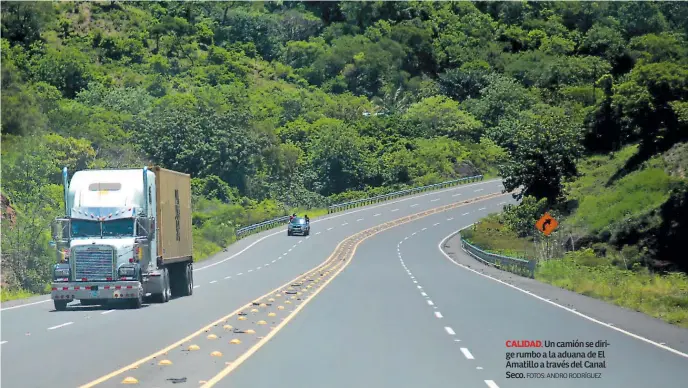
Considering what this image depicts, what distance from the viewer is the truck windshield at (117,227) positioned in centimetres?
3019

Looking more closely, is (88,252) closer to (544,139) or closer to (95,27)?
(544,139)

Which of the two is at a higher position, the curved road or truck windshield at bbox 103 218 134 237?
truck windshield at bbox 103 218 134 237

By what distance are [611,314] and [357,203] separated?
81.0 m

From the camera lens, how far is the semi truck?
2927 cm

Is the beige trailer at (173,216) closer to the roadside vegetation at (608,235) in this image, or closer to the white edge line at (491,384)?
the roadside vegetation at (608,235)

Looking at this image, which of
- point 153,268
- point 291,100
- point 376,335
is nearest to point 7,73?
point 291,100

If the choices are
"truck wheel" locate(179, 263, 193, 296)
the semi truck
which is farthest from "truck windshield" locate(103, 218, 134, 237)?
"truck wheel" locate(179, 263, 193, 296)

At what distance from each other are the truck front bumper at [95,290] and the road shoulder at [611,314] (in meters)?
12.6

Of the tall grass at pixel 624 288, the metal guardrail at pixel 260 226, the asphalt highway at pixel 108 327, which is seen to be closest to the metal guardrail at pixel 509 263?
the tall grass at pixel 624 288

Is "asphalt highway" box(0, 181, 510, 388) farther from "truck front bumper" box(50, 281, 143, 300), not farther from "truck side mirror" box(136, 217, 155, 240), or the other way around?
"truck side mirror" box(136, 217, 155, 240)

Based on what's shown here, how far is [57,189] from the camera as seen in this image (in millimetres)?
71125

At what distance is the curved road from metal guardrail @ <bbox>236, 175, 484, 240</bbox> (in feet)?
141

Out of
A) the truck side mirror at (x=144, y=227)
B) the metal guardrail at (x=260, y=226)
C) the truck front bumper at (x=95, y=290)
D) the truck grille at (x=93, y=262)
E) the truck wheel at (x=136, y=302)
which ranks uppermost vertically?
the truck side mirror at (x=144, y=227)

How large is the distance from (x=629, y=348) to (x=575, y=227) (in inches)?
2032
